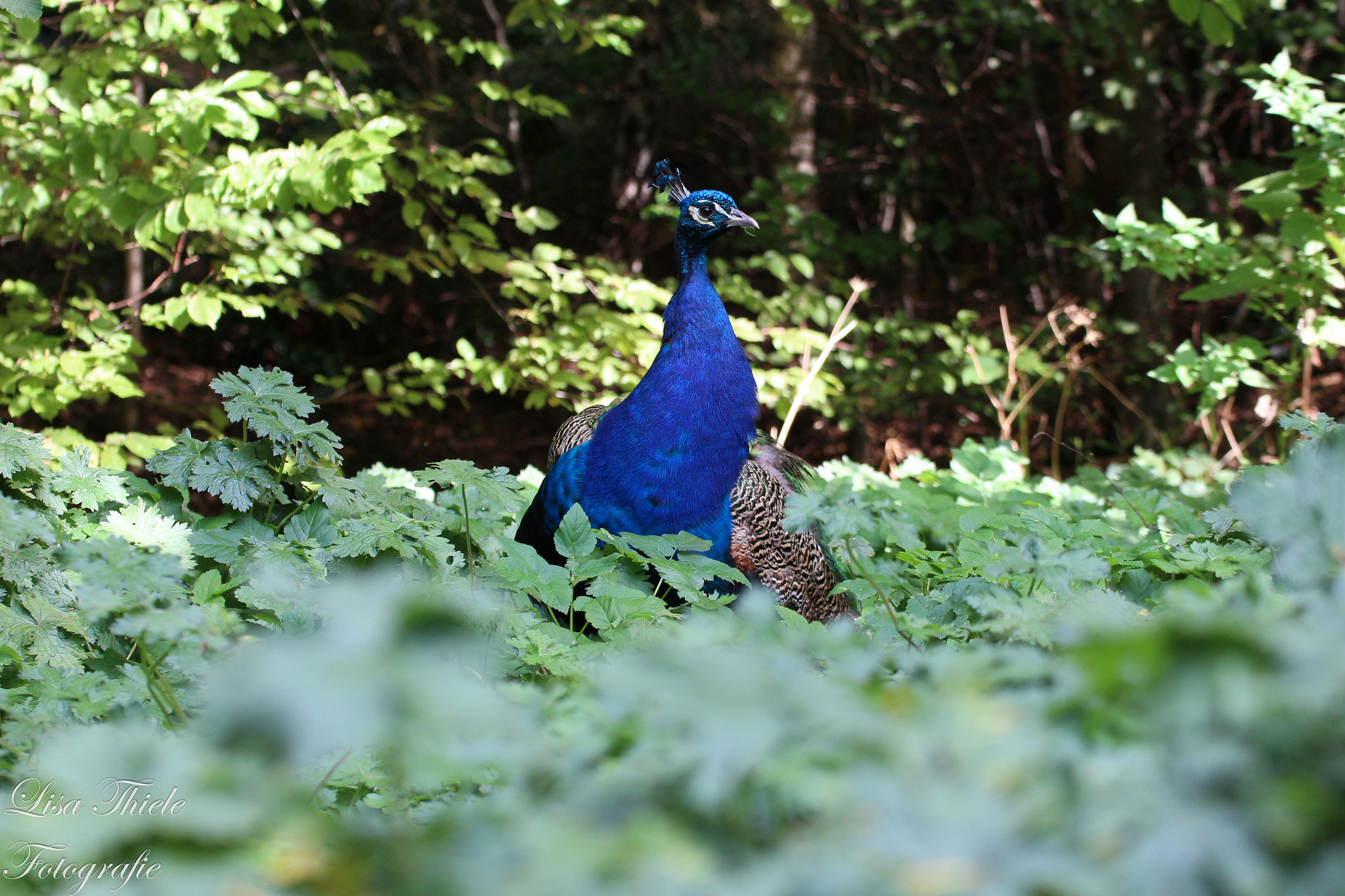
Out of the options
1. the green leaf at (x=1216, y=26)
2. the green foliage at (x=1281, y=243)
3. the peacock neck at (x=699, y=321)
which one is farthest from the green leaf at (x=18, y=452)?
the green leaf at (x=1216, y=26)

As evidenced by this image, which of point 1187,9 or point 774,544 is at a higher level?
point 1187,9

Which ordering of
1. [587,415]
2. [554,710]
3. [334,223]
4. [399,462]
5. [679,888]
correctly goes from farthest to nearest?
[334,223]
[399,462]
[587,415]
[554,710]
[679,888]

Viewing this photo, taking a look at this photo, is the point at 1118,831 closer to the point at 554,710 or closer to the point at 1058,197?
the point at 554,710

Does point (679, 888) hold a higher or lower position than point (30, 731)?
higher

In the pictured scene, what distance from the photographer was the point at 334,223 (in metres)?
7.36

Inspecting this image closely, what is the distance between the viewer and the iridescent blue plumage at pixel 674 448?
7.80 ft

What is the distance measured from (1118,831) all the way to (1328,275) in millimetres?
3197

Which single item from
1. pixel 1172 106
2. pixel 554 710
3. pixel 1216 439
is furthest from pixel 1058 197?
pixel 554 710

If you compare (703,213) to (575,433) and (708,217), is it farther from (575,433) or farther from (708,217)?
(575,433)

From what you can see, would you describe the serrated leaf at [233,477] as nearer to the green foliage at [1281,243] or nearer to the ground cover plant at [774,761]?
the ground cover plant at [774,761]

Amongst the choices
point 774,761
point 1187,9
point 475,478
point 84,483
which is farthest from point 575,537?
point 1187,9

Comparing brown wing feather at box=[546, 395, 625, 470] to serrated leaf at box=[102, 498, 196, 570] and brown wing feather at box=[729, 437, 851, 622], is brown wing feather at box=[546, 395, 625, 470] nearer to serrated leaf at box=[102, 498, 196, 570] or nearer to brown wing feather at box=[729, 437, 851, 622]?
brown wing feather at box=[729, 437, 851, 622]

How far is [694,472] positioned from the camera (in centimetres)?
240

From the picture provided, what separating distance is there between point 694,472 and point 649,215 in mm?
2573
